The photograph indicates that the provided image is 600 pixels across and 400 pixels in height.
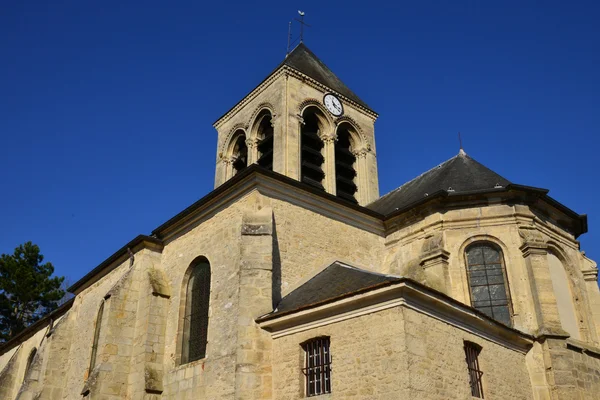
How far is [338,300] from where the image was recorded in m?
9.48

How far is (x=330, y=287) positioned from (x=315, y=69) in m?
11.6

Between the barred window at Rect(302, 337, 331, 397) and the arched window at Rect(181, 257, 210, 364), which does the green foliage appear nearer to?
the arched window at Rect(181, 257, 210, 364)

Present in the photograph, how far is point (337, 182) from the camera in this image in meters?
18.2

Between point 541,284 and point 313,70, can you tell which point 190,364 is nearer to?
point 541,284

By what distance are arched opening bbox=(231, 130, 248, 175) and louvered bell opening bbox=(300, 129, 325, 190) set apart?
8.94 feet

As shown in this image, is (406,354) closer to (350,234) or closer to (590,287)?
(350,234)

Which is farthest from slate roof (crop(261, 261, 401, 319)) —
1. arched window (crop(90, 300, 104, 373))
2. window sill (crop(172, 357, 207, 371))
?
arched window (crop(90, 300, 104, 373))

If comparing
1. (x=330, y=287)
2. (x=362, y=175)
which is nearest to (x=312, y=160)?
(x=362, y=175)

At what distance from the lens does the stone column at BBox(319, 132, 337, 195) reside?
17.4 metres

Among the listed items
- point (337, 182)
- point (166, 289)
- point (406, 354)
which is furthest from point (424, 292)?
point (337, 182)

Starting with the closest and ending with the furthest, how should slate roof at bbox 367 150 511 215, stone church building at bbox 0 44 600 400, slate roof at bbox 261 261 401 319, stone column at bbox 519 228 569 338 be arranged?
1. stone church building at bbox 0 44 600 400
2. slate roof at bbox 261 261 401 319
3. stone column at bbox 519 228 569 338
4. slate roof at bbox 367 150 511 215

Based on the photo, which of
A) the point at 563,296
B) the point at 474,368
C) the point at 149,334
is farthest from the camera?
the point at 563,296

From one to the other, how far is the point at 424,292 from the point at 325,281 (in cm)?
249

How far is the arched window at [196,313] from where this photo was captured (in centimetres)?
1191
